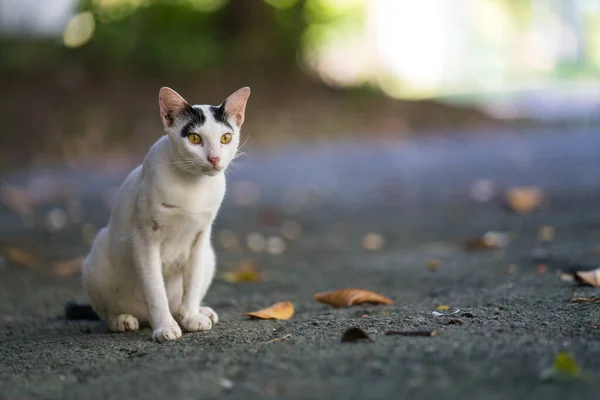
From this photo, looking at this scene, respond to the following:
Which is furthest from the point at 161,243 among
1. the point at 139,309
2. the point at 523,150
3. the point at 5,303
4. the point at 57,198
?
the point at 523,150

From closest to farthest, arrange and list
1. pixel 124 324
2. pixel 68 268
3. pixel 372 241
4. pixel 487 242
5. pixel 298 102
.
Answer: pixel 124 324, pixel 68 268, pixel 487 242, pixel 372 241, pixel 298 102

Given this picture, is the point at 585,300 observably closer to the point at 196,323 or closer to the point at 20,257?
the point at 196,323

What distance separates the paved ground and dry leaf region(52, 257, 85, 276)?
0.11m

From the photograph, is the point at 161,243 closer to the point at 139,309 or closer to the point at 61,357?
the point at 139,309

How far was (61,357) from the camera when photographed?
2631 mm

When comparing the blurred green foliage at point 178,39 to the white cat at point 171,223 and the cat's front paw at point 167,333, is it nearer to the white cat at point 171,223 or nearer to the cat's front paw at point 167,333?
the white cat at point 171,223

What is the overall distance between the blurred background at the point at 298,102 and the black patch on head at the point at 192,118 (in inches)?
104

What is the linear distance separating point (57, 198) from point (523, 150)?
19.1 ft

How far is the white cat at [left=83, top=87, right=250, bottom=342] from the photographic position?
9.43ft

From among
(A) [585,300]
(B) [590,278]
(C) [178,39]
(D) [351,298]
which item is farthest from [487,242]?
(C) [178,39]

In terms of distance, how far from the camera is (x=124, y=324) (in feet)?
10.3

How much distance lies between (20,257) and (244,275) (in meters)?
1.57

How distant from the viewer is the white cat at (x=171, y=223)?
2873 millimetres

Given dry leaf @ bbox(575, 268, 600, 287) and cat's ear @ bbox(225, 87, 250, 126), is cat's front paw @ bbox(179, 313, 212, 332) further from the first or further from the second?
dry leaf @ bbox(575, 268, 600, 287)
